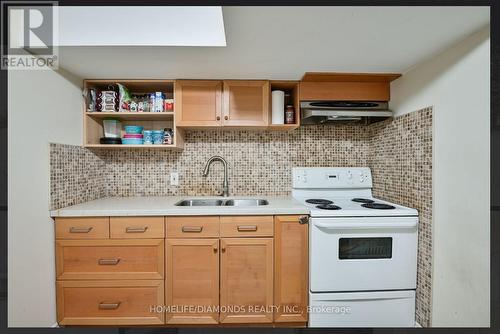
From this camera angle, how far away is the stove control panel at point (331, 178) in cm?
217

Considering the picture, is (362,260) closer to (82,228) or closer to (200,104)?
(200,104)

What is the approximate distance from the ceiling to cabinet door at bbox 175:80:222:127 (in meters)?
0.09

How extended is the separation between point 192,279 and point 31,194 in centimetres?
113

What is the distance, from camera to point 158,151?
2.20 m

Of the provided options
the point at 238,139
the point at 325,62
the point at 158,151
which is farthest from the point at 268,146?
the point at 158,151

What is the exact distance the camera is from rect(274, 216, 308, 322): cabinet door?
5.31ft

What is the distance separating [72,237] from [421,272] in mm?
2392

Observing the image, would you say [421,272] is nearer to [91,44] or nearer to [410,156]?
[410,156]

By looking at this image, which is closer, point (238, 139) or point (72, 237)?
point (72, 237)

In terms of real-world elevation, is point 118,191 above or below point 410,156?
below

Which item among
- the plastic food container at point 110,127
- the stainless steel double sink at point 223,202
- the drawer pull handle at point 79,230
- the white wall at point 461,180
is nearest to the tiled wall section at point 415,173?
the white wall at point 461,180

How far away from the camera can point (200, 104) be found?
6.27 ft

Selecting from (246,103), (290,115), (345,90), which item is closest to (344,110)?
(345,90)

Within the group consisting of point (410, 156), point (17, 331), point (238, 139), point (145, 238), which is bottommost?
point (17, 331)
